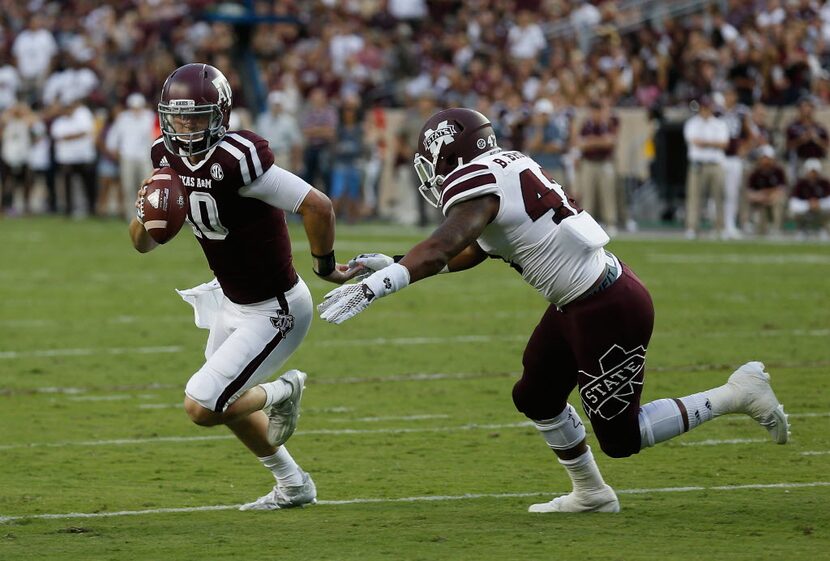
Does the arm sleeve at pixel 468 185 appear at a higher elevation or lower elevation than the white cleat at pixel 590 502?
higher

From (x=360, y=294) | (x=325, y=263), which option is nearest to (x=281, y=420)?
(x=325, y=263)

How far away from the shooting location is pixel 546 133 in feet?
63.2

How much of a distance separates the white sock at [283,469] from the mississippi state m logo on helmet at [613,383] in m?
1.21

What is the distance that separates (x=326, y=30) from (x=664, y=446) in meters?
18.6

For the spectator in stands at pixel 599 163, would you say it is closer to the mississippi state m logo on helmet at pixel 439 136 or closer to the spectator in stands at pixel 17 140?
the spectator in stands at pixel 17 140

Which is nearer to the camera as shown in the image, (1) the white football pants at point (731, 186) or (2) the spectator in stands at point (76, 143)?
(1) the white football pants at point (731, 186)

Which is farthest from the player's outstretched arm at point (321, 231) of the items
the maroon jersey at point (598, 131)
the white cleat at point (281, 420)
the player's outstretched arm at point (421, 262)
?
the maroon jersey at point (598, 131)

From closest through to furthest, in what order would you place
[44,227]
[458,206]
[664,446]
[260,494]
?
[458,206]
[260,494]
[664,446]
[44,227]

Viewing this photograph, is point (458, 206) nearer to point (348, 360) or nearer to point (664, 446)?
point (664, 446)

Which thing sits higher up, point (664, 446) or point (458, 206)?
point (458, 206)

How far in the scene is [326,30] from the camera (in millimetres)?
24625

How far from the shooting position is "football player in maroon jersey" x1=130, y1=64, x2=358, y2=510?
539 centimetres

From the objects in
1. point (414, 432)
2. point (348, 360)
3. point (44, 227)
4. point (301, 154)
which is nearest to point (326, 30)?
point (301, 154)

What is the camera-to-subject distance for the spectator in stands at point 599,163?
18531 mm
